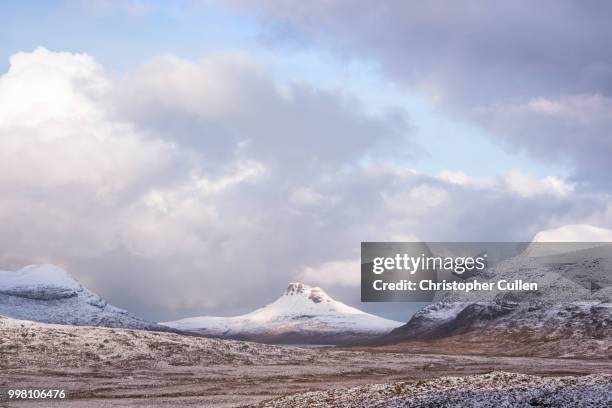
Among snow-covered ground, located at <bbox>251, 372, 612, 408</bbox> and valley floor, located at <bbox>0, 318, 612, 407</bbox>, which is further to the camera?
valley floor, located at <bbox>0, 318, 612, 407</bbox>

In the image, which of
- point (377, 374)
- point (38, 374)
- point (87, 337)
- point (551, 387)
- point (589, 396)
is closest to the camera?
point (589, 396)

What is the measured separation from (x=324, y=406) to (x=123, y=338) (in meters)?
95.1

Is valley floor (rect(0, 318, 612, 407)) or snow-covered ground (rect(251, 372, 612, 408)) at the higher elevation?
snow-covered ground (rect(251, 372, 612, 408))

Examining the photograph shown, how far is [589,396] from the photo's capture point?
1859 inches

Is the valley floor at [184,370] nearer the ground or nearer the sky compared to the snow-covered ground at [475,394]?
nearer the ground

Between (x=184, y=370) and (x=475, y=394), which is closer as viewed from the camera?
(x=475, y=394)

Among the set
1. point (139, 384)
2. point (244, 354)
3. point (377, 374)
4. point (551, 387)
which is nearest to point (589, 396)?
point (551, 387)

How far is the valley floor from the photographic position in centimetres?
7288

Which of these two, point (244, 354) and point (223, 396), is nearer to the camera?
point (223, 396)

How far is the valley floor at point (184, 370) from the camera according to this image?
72.9m

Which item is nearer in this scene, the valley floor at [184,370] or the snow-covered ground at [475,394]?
the snow-covered ground at [475,394]

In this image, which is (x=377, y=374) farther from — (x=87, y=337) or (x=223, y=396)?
(x=87, y=337)

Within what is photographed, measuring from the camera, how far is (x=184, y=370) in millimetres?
116875

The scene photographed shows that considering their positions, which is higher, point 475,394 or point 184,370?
point 475,394
